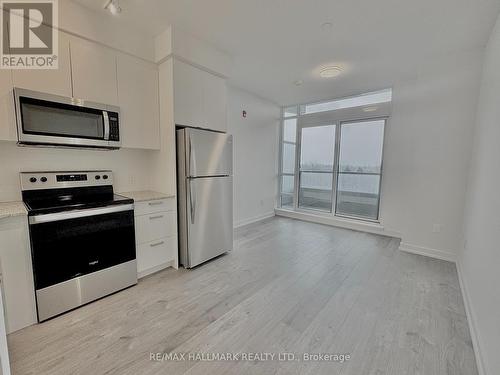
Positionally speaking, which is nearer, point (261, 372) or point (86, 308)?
point (261, 372)

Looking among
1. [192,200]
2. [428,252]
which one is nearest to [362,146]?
[428,252]

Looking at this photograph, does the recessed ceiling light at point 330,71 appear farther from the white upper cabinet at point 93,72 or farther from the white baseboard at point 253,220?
the white baseboard at point 253,220

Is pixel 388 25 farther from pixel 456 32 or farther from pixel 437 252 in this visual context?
pixel 437 252

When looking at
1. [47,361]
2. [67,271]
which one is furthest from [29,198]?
[47,361]

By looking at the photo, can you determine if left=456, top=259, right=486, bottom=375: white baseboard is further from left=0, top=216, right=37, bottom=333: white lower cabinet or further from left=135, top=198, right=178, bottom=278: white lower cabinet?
left=0, top=216, right=37, bottom=333: white lower cabinet

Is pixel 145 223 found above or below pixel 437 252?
above

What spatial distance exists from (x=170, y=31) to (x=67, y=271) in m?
2.56

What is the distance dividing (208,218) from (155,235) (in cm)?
65

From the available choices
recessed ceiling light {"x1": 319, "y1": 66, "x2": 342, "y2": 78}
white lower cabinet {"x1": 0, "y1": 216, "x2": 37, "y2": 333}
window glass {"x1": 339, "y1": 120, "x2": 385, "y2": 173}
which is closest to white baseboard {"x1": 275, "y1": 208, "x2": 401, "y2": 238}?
window glass {"x1": 339, "y1": 120, "x2": 385, "y2": 173}

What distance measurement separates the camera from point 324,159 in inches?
196

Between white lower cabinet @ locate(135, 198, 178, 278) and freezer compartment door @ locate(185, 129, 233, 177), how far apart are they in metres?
0.50

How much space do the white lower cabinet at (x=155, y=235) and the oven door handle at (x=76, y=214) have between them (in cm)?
18

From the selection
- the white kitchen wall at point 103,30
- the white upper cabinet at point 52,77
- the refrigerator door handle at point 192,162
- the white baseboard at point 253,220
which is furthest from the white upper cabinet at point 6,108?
the white baseboard at point 253,220

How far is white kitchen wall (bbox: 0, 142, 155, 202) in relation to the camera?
A: 78.0 inches
